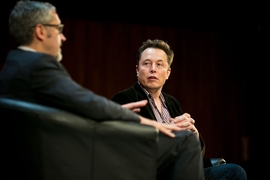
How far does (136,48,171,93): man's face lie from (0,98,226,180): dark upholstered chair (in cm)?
101

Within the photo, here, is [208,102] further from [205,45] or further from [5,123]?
[5,123]

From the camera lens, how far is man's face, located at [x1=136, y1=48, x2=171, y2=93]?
2846 mm

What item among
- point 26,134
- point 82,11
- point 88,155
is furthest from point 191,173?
point 82,11

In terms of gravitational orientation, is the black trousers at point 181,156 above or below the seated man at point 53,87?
below

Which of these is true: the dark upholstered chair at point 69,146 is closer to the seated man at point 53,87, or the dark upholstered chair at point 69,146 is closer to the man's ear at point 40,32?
the seated man at point 53,87

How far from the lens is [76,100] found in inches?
69.5

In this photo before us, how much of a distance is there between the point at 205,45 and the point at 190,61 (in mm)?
279

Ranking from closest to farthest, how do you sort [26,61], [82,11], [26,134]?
[26,134]
[26,61]
[82,11]

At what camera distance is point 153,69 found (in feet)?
9.42

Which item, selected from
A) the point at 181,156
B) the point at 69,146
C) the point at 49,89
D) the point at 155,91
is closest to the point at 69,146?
the point at 69,146

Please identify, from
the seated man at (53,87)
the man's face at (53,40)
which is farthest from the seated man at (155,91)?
the man's face at (53,40)

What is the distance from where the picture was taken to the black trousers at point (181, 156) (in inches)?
75.9

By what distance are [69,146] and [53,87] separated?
9.6 inches

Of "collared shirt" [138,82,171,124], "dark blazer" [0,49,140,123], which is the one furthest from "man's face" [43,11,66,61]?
"collared shirt" [138,82,171,124]
